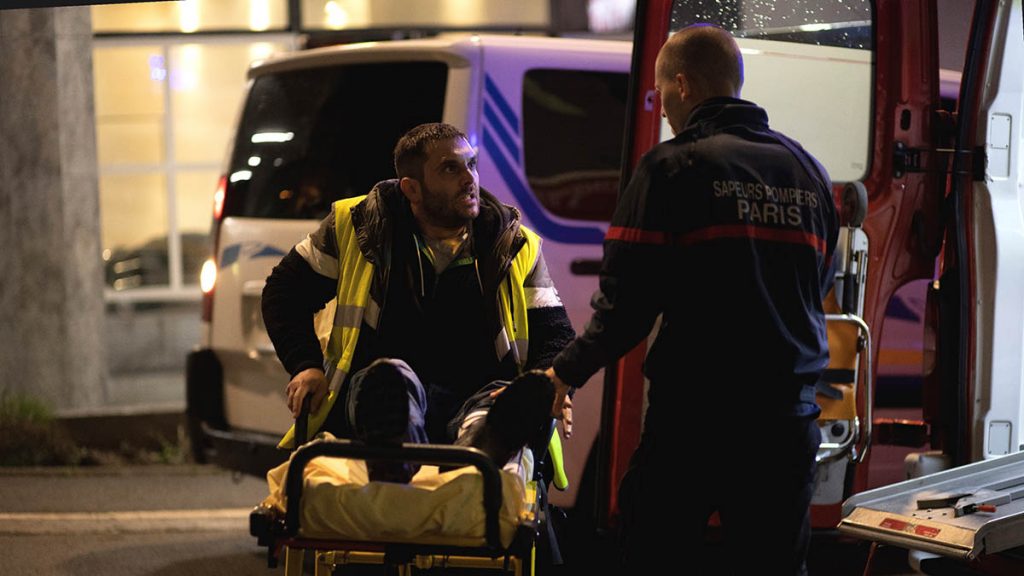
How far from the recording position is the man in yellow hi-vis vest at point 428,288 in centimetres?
434

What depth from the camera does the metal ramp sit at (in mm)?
4105

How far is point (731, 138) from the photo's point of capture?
3.60 meters

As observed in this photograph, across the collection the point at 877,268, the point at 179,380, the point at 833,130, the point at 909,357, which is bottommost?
the point at 179,380

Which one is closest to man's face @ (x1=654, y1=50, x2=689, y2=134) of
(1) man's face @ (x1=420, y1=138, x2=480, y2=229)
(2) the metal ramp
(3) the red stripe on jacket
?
(3) the red stripe on jacket

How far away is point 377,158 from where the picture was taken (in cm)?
586

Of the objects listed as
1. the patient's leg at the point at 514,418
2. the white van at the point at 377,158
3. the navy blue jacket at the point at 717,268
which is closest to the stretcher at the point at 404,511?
the patient's leg at the point at 514,418

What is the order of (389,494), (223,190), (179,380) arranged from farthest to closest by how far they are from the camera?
(179,380), (223,190), (389,494)

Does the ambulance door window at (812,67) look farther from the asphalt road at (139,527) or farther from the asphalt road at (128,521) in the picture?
the asphalt road at (128,521)

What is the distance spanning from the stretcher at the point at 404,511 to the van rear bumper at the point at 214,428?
98.6 inches

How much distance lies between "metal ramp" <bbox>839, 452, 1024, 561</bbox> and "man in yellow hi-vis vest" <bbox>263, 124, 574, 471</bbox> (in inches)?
41.9

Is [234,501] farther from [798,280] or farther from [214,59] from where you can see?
[214,59]

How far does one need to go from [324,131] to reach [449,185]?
1.74m

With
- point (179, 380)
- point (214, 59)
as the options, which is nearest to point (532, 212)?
point (179, 380)

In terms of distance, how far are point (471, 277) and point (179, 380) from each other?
6.83m
